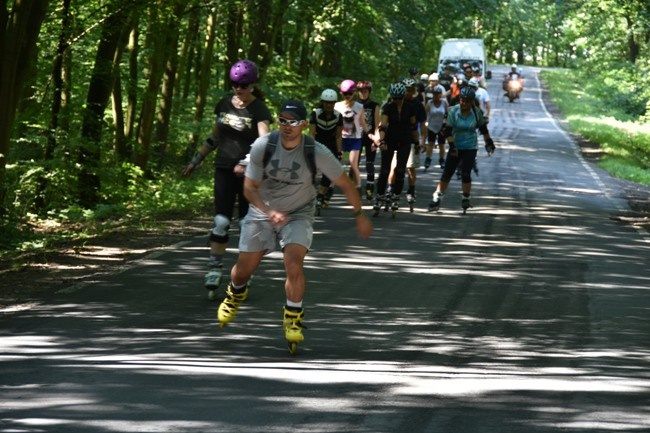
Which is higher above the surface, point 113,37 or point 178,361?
point 113,37

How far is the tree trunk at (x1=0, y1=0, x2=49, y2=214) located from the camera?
1349cm

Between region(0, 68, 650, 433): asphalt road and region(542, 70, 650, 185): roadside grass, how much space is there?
16.1m

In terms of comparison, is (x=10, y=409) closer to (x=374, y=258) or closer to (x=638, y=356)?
(x=638, y=356)

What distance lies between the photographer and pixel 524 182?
25.1 meters

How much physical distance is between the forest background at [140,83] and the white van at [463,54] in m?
8.45

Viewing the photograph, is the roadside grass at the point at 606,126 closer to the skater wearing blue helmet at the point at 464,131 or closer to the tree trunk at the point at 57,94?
the skater wearing blue helmet at the point at 464,131

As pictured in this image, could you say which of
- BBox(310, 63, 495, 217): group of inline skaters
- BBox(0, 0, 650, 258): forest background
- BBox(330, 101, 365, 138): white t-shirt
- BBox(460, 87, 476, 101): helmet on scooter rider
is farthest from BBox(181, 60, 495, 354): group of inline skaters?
BBox(0, 0, 650, 258): forest background

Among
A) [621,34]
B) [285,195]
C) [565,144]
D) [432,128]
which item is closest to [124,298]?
[285,195]

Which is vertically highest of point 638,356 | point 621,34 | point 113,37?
point 621,34

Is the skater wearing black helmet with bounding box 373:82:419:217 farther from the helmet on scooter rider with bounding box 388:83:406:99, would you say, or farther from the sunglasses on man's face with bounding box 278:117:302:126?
the sunglasses on man's face with bounding box 278:117:302:126

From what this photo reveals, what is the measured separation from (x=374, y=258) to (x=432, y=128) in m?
12.2

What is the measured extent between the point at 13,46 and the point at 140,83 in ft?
39.1

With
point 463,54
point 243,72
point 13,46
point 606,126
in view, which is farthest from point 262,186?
point 463,54

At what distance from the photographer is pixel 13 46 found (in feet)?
44.3
